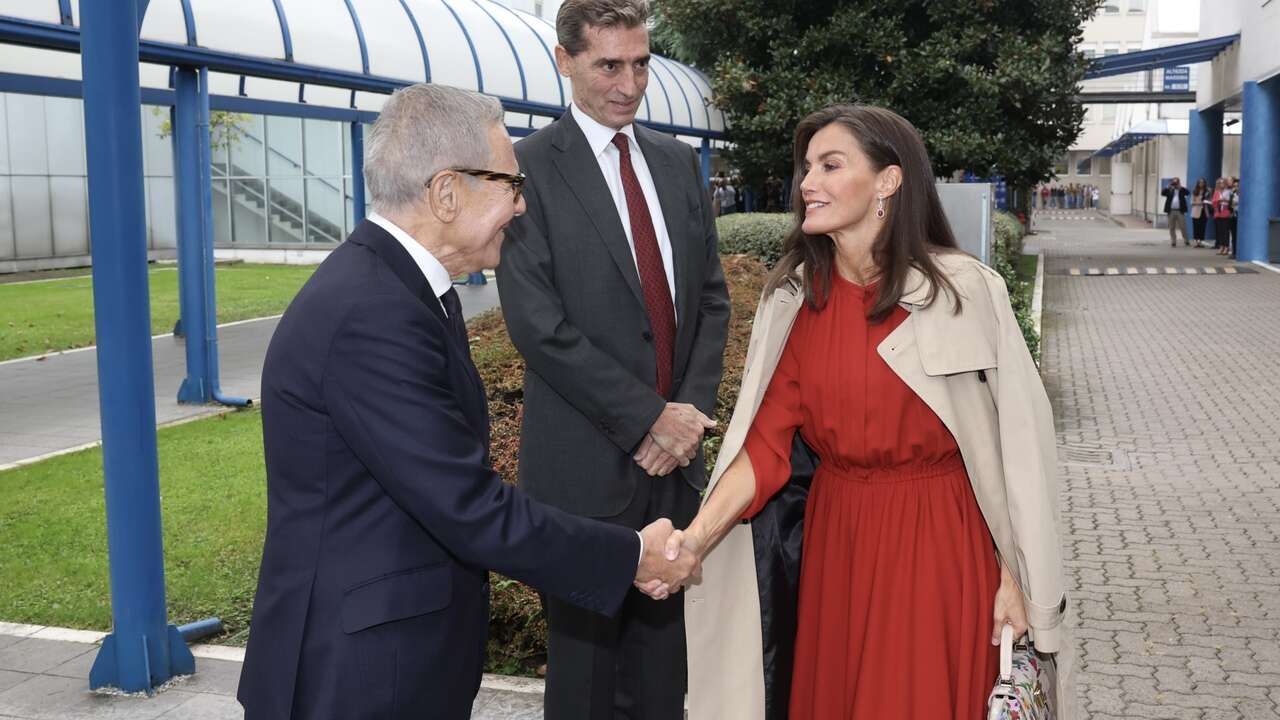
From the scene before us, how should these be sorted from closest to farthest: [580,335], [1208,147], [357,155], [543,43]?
[580,335]
[357,155]
[543,43]
[1208,147]

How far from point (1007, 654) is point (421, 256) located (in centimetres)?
166

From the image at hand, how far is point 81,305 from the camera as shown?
21.3 m

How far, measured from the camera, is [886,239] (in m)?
3.29

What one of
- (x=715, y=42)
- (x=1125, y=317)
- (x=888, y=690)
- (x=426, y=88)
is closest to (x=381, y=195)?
(x=426, y=88)

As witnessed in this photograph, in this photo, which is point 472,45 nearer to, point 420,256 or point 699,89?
point 699,89

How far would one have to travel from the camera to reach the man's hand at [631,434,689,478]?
3645mm

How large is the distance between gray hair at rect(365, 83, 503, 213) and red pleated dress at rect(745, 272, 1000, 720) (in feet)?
3.78

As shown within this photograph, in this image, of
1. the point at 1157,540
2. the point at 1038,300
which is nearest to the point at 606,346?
the point at 1157,540

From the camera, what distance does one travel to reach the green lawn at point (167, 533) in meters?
6.20

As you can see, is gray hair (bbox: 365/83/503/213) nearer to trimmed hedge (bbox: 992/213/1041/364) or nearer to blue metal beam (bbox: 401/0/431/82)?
trimmed hedge (bbox: 992/213/1041/364)

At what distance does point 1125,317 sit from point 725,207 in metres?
19.7

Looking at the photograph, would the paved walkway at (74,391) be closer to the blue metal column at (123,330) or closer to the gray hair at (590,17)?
the blue metal column at (123,330)

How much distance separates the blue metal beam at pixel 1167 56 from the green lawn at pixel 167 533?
2531cm

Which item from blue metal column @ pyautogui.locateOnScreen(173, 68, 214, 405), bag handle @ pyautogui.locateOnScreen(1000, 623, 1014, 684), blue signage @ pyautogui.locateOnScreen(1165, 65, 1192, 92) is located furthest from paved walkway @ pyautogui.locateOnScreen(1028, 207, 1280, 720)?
blue signage @ pyautogui.locateOnScreen(1165, 65, 1192, 92)
